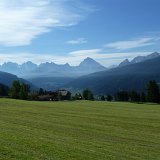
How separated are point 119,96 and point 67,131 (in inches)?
6159

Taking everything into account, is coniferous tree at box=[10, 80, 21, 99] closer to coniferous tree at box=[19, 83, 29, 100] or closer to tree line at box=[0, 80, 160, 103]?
tree line at box=[0, 80, 160, 103]

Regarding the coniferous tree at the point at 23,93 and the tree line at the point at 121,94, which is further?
the tree line at the point at 121,94

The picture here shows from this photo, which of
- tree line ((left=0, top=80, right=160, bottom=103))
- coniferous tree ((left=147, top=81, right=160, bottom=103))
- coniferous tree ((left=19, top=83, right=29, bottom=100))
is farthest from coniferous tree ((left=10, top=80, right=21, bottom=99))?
coniferous tree ((left=147, top=81, right=160, bottom=103))

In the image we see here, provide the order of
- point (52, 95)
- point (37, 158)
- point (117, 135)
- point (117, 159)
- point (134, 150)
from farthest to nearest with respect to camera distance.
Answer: point (52, 95)
point (117, 135)
point (134, 150)
point (117, 159)
point (37, 158)


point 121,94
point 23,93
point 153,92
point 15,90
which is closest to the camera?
point 23,93

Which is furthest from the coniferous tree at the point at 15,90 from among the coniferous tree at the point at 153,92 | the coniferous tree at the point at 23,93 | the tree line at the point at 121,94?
the coniferous tree at the point at 153,92

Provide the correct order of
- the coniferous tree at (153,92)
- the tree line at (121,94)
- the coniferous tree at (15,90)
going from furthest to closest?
the coniferous tree at (153,92) → the coniferous tree at (15,90) → the tree line at (121,94)

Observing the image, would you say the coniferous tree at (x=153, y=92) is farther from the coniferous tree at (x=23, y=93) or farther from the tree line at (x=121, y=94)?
the coniferous tree at (x=23, y=93)

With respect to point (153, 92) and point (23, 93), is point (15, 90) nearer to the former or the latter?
point (23, 93)

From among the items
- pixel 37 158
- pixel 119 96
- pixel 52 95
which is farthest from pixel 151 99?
pixel 37 158

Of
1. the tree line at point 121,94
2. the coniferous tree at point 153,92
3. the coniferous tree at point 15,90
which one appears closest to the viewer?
the tree line at point 121,94

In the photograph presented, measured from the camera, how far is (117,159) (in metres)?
24.6

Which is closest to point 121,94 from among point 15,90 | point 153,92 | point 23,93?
point 153,92

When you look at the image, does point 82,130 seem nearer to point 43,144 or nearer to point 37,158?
point 43,144
